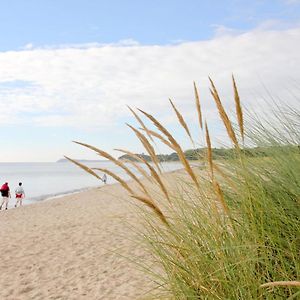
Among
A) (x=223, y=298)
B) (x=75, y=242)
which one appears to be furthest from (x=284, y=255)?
(x=75, y=242)

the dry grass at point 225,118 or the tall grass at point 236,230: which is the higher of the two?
the dry grass at point 225,118

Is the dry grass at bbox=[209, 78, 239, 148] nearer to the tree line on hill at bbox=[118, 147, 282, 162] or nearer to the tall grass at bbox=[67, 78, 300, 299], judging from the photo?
the tall grass at bbox=[67, 78, 300, 299]

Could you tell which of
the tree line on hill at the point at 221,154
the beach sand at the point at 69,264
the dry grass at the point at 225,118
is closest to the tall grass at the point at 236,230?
the dry grass at the point at 225,118

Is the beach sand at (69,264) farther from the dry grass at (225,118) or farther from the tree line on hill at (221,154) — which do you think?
the dry grass at (225,118)

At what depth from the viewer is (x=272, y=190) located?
2.42 metres

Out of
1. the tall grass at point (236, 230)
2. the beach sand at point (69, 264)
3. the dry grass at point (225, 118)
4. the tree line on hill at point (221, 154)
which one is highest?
the dry grass at point (225, 118)

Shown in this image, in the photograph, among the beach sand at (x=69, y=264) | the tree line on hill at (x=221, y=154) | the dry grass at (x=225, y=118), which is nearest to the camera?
the dry grass at (x=225, y=118)

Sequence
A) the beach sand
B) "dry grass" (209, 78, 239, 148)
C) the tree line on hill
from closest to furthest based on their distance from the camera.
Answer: "dry grass" (209, 78, 239, 148) → the tree line on hill → the beach sand

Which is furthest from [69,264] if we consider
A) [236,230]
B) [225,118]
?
[225,118]

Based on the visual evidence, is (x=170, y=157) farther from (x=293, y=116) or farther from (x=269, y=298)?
(x=269, y=298)

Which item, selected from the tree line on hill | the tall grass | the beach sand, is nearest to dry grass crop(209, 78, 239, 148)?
the tall grass

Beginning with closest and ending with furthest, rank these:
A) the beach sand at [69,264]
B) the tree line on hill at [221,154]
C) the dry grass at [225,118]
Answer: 1. the dry grass at [225,118]
2. the tree line on hill at [221,154]
3. the beach sand at [69,264]

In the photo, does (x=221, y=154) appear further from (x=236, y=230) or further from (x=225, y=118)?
(x=225, y=118)

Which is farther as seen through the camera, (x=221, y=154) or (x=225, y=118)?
(x=221, y=154)
